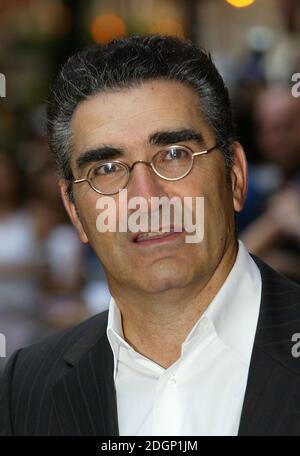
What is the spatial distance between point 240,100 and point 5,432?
319 centimetres

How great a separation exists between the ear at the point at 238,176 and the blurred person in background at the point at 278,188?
5.03ft

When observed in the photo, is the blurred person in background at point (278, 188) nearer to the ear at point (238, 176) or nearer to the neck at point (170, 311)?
the ear at point (238, 176)

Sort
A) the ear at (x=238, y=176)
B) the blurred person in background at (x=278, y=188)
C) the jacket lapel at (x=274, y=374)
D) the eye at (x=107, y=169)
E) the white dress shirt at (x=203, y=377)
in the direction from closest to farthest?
the jacket lapel at (x=274, y=374)
the white dress shirt at (x=203, y=377)
the eye at (x=107, y=169)
the ear at (x=238, y=176)
the blurred person in background at (x=278, y=188)

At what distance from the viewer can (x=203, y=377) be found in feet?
7.63

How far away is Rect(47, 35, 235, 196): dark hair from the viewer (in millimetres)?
2457

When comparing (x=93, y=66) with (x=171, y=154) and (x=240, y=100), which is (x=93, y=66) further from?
(x=240, y=100)

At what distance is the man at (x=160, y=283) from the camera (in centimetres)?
230

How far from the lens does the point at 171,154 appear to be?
238cm

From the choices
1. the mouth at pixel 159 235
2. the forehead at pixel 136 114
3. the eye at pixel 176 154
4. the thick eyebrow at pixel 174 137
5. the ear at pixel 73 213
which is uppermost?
the forehead at pixel 136 114

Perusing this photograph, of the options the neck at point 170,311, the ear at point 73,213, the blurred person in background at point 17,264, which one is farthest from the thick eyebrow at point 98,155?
the blurred person in background at point 17,264

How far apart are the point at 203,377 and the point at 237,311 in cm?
19

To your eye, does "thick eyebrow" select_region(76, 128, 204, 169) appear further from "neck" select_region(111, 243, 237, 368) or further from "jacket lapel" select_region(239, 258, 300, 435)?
"jacket lapel" select_region(239, 258, 300, 435)

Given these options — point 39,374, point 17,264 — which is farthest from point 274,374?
point 17,264

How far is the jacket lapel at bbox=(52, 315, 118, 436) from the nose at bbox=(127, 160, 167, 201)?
1.53 feet
